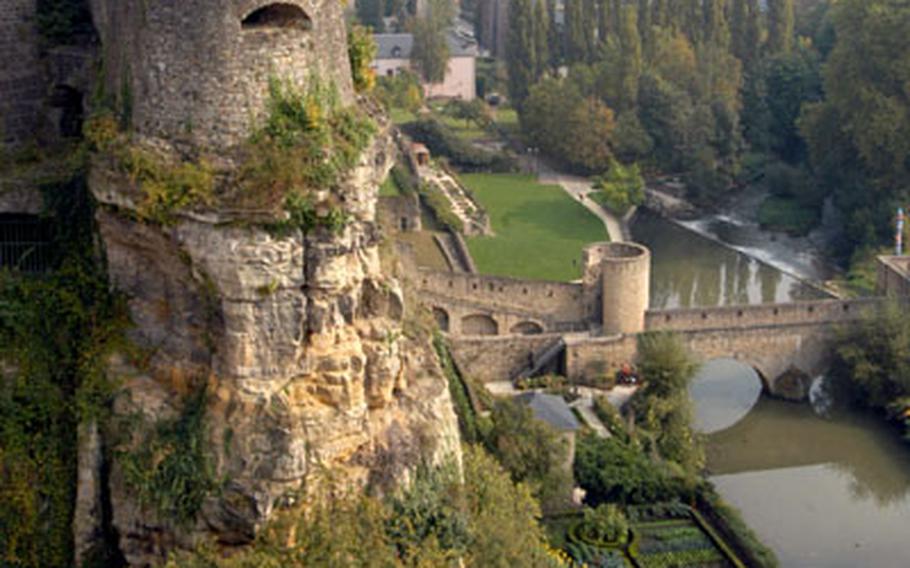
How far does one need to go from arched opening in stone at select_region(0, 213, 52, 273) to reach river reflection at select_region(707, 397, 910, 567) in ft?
52.1

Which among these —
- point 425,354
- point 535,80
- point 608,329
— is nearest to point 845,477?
point 608,329

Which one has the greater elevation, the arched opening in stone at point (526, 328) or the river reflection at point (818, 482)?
the arched opening in stone at point (526, 328)

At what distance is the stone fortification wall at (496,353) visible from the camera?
32438 millimetres

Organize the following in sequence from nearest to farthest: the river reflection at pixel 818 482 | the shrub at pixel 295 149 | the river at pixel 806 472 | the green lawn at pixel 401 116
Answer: the shrub at pixel 295 149 → the river reflection at pixel 818 482 → the river at pixel 806 472 → the green lawn at pixel 401 116

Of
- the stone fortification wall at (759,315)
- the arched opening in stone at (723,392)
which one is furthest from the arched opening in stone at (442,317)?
the arched opening in stone at (723,392)

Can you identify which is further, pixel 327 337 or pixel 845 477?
pixel 845 477

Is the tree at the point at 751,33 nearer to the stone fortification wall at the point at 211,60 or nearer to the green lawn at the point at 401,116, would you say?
the green lawn at the point at 401,116

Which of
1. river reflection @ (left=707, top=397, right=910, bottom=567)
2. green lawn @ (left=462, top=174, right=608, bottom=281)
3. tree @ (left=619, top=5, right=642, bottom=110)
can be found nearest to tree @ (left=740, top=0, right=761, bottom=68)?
tree @ (left=619, top=5, right=642, bottom=110)

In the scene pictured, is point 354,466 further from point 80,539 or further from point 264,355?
point 80,539

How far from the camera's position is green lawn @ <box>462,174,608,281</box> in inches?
1702

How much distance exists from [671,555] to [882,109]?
2607 cm

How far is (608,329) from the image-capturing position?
33.8 meters

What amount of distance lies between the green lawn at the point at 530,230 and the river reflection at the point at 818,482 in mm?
10414

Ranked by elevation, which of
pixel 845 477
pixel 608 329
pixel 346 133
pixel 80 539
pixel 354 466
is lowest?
pixel 845 477
